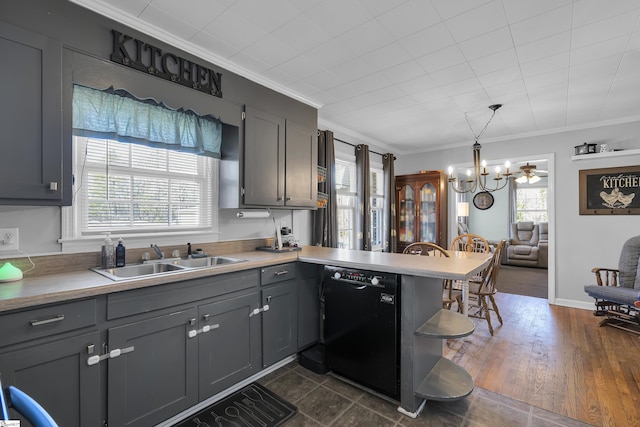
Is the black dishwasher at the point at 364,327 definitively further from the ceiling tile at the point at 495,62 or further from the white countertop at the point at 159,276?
the ceiling tile at the point at 495,62

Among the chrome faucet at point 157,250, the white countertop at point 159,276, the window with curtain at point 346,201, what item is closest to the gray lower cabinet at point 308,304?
the white countertop at point 159,276

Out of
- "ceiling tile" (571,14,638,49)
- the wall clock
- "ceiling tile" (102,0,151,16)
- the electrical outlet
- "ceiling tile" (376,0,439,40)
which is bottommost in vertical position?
the electrical outlet

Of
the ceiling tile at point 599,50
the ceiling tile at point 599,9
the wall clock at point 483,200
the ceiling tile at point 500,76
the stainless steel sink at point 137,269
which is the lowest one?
the stainless steel sink at point 137,269

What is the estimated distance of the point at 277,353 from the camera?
2477 millimetres

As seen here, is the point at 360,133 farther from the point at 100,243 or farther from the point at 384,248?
the point at 100,243

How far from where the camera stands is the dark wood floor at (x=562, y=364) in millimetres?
2104

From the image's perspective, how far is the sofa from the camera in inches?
289

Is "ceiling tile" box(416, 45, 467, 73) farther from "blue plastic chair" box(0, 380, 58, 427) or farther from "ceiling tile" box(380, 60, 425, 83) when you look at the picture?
"blue plastic chair" box(0, 380, 58, 427)

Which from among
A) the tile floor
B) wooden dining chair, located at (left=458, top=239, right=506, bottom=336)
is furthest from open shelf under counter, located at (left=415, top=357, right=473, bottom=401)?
wooden dining chair, located at (left=458, top=239, right=506, bottom=336)

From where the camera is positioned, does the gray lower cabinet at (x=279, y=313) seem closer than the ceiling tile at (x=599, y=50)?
No

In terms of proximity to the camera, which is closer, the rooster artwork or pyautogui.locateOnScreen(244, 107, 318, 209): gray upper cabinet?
pyautogui.locateOnScreen(244, 107, 318, 209): gray upper cabinet

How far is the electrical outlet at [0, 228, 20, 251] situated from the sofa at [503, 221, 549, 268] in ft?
29.3

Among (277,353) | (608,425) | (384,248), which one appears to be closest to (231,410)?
(277,353)

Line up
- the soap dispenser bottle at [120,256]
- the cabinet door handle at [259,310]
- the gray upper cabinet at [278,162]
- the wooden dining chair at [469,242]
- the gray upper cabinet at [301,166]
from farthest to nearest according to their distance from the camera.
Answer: the wooden dining chair at [469,242], the gray upper cabinet at [301,166], the gray upper cabinet at [278,162], the cabinet door handle at [259,310], the soap dispenser bottle at [120,256]
